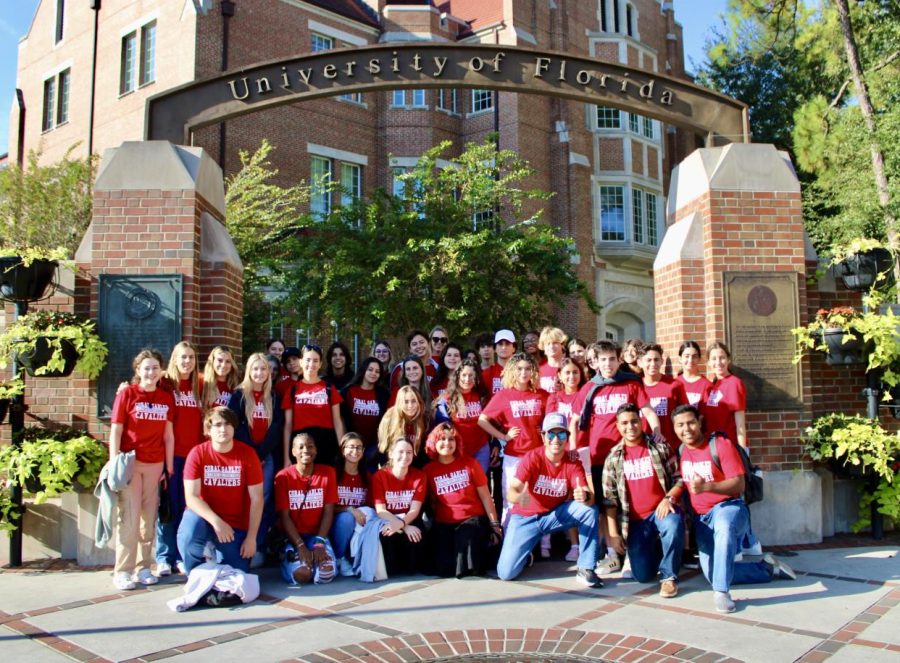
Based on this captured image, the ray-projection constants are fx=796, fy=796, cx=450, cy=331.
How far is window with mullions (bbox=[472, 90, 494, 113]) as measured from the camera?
80.6 feet

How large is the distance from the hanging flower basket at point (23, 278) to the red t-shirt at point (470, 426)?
139 inches

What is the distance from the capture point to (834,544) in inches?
272

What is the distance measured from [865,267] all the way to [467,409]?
3.68m

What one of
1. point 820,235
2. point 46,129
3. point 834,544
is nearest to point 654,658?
point 834,544

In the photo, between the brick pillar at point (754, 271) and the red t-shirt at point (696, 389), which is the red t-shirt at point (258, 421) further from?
the brick pillar at point (754, 271)

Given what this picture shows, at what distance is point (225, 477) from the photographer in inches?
219

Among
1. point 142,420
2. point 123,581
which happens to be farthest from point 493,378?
point 123,581

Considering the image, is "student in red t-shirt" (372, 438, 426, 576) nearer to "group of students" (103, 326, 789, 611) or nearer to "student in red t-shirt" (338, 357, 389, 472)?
"group of students" (103, 326, 789, 611)

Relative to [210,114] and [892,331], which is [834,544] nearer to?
[892,331]

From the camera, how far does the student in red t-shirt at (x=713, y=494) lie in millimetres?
5344

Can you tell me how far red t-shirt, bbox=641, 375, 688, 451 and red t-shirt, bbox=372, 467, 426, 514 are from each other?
1.85m

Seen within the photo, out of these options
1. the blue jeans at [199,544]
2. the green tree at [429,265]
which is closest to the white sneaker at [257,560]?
the blue jeans at [199,544]

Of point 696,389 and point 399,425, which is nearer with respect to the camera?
point 399,425

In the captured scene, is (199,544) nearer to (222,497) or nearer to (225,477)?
(222,497)
